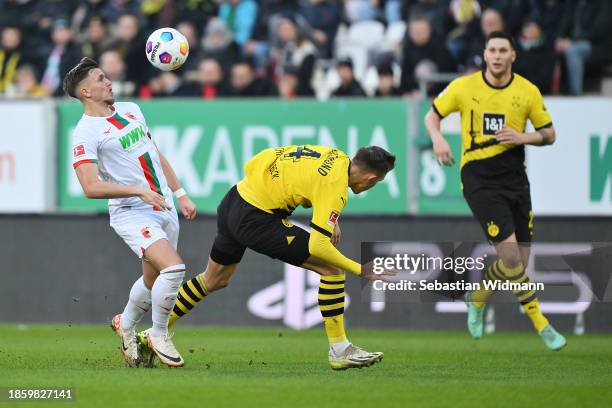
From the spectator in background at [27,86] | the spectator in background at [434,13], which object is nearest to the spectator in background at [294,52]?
the spectator in background at [434,13]

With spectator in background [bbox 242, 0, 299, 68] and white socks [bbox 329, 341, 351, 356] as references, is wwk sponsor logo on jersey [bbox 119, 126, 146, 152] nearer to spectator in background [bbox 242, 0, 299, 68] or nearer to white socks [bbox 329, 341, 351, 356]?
white socks [bbox 329, 341, 351, 356]

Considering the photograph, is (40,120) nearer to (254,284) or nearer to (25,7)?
(254,284)

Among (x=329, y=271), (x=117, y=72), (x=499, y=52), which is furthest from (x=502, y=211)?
(x=117, y=72)

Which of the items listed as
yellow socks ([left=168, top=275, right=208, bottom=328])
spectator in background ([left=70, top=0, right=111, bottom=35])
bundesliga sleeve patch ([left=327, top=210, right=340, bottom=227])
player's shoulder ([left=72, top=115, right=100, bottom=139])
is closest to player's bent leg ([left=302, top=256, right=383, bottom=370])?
bundesliga sleeve patch ([left=327, top=210, right=340, bottom=227])

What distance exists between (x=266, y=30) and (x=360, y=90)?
9.95 ft

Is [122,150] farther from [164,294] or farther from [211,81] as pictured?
[211,81]

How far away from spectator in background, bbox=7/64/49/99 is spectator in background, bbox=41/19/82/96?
0.18 m

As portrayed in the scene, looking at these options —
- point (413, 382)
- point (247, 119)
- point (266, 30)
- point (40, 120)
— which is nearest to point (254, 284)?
point (247, 119)

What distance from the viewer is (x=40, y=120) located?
51.8ft

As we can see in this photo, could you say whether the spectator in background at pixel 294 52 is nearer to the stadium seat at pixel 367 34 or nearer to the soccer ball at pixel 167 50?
the stadium seat at pixel 367 34

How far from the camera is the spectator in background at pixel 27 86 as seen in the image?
58.4 feet

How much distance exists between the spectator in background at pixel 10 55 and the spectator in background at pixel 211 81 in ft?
10.1

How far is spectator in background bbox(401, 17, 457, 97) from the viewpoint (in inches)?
658

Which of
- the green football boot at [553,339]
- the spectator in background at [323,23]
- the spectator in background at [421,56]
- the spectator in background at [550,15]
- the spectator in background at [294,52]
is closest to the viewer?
the green football boot at [553,339]
